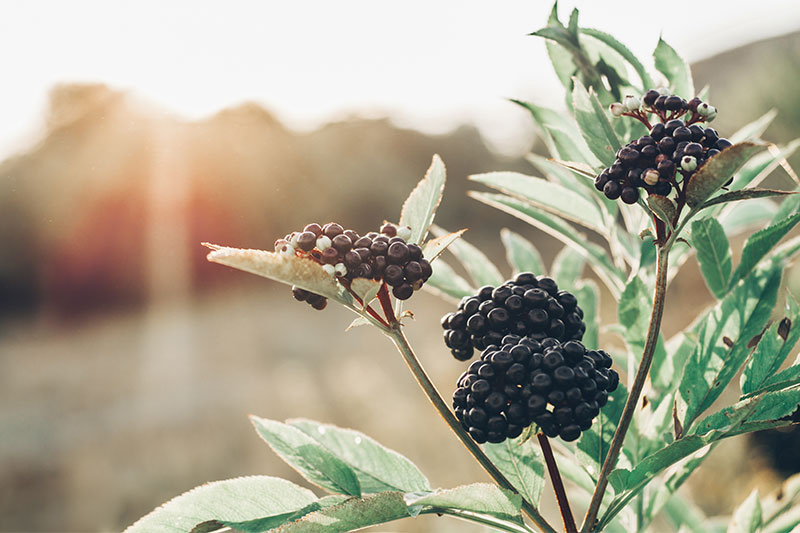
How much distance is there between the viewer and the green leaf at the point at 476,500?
57 cm

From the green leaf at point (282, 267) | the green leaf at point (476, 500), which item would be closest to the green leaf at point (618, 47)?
the green leaf at point (282, 267)

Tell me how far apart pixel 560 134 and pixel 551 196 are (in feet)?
0.44

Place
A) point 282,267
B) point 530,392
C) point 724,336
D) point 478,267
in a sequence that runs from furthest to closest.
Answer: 1. point 478,267
2. point 724,336
3. point 530,392
4. point 282,267

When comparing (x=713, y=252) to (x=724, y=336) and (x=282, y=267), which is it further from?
(x=282, y=267)

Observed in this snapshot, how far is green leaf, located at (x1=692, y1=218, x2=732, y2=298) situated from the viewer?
75cm

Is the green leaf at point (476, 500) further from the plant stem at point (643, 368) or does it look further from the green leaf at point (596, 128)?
the green leaf at point (596, 128)

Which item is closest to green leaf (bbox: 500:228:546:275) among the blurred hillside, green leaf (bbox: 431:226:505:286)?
green leaf (bbox: 431:226:505:286)

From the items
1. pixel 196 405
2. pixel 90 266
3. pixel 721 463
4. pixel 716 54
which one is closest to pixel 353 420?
pixel 196 405

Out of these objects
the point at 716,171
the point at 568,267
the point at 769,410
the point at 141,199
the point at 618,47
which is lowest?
the point at 769,410

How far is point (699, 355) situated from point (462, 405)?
314 mm

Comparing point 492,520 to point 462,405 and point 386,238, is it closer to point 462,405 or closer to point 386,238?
point 462,405

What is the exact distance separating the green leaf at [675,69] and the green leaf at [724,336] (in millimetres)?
253

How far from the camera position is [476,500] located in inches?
23.0

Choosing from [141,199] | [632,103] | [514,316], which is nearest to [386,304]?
[514,316]
